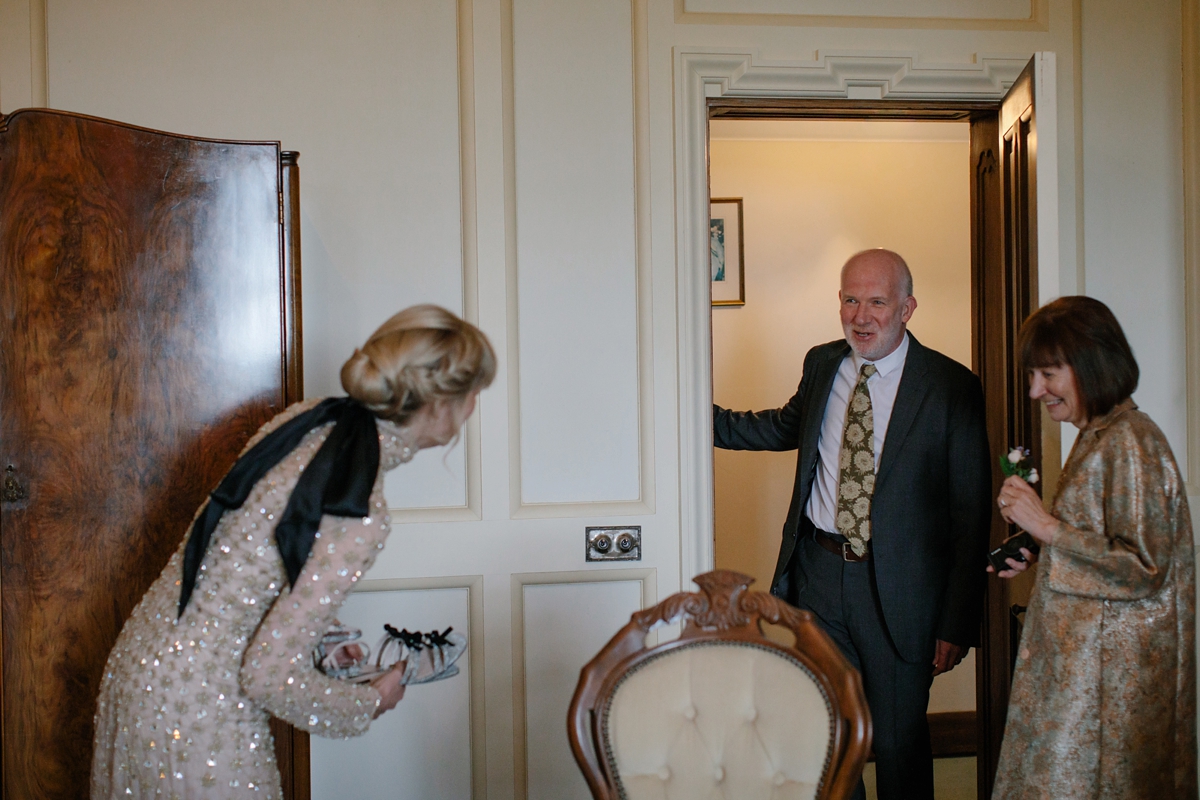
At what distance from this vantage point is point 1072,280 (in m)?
2.77

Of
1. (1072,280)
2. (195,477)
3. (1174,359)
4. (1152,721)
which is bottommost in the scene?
(1152,721)

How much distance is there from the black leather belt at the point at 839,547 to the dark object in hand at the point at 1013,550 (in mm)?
413

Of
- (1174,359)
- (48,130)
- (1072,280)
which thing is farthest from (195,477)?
(1174,359)

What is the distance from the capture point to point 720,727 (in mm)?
1597

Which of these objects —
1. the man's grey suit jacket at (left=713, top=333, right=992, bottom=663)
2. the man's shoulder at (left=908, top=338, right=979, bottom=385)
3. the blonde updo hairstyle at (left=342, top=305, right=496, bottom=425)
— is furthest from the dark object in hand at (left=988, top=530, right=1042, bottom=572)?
the blonde updo hairstyle at (left=342, top=305, right=496, bottom=425)

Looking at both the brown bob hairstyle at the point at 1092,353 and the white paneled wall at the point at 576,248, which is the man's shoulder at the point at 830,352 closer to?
the white paneled wall at the point at 576,248

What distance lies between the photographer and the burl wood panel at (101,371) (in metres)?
2.12

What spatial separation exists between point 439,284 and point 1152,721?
2043 mm

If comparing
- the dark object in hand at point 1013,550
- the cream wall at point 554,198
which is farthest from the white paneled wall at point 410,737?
the dark object in hand at point 1013,550

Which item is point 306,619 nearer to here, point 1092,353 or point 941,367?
point 1092,353

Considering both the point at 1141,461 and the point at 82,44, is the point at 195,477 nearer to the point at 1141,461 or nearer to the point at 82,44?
the point at 82,44

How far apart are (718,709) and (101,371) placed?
160cm

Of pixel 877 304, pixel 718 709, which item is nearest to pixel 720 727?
pixel 718 709

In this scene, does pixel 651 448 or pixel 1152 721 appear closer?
pixel 1152 721
